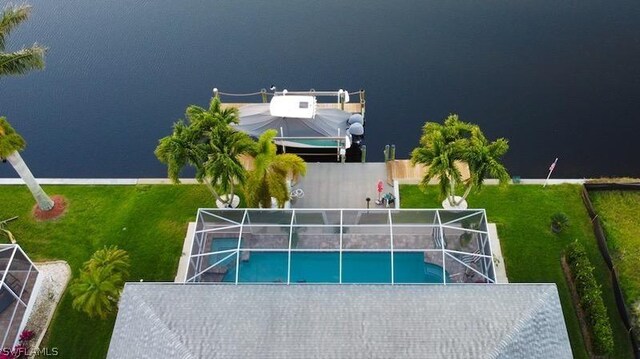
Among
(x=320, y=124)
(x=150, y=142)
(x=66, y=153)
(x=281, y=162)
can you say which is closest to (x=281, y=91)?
(x=320, y=124)

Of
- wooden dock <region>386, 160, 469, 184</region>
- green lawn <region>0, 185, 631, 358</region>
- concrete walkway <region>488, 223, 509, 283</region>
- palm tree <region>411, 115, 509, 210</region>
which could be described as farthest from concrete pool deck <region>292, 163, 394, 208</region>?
concrete walkway <region>488, 223, 509, 283</region>

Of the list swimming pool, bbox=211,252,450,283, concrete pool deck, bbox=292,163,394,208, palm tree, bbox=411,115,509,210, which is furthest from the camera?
concrete pool deck, bbox=292,163,394,208

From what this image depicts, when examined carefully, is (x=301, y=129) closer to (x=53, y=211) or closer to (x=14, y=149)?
(x=53, y=211)

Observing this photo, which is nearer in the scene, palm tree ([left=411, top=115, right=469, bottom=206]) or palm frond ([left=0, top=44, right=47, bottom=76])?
palm frond ([left=0, top=44, right=47, bottom=76])

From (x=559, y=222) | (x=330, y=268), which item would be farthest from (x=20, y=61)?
(x=559, y=222)

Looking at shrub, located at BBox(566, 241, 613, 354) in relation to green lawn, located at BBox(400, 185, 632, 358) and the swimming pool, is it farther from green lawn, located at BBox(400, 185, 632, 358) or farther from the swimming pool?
the swimming pool

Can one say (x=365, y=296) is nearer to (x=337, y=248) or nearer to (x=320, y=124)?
(x=337, y=248)

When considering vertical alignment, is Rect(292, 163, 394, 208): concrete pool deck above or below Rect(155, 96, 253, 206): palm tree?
above
